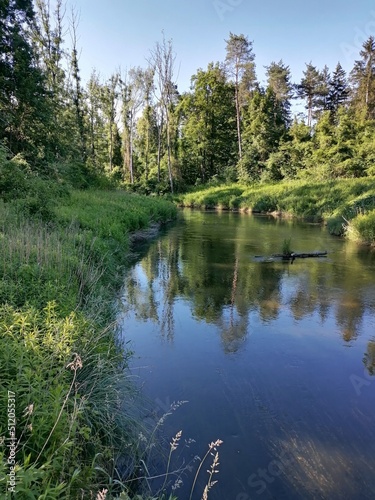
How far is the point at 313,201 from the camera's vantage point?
24.8m

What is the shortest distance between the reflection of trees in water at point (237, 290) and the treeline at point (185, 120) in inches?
367

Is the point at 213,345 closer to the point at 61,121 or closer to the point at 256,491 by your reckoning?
the point at 256,491

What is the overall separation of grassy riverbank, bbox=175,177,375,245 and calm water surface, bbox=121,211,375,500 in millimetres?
5438

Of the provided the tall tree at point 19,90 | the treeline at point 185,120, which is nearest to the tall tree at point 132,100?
the treeline at point 185,120

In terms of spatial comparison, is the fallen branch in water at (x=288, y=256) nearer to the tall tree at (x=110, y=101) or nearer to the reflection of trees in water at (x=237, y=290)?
the reflection of trees in water at (x=237, y=290)

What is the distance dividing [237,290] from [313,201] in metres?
18.4

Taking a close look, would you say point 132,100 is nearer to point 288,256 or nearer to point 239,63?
point 239,63

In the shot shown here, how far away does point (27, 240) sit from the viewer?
211 inches

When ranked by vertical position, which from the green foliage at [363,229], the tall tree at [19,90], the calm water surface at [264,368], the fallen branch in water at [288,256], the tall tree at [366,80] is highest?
the tall tree at [366,80]

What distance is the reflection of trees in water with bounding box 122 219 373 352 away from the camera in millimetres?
6887

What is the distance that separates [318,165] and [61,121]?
2118cm

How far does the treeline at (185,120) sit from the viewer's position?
17828 millimetres

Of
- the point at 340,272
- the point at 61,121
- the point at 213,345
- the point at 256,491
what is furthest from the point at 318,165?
the point at 256,491

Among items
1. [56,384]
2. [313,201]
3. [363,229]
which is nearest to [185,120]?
[313,201]
